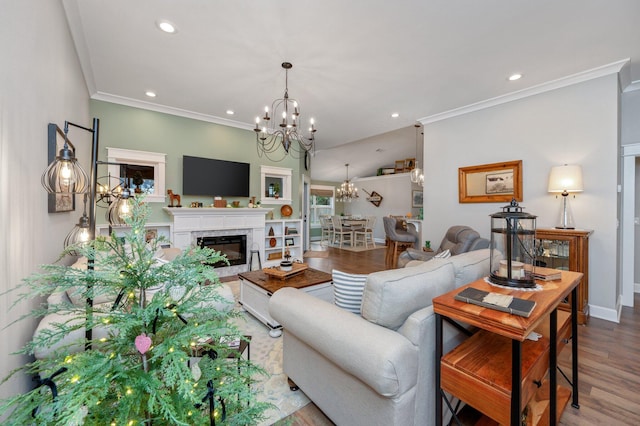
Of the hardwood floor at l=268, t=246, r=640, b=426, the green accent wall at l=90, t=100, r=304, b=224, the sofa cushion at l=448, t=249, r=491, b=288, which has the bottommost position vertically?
the hardwood floor at l=268, t=246, r=640, b=426

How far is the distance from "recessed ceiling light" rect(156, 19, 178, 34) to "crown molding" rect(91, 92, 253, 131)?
2.10 m

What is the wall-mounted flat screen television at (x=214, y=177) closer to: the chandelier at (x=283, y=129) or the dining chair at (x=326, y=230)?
the chandelier at (x=283, y=129)

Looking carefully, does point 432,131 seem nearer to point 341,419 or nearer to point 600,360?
point 600,360

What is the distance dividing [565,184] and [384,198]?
6.61 m

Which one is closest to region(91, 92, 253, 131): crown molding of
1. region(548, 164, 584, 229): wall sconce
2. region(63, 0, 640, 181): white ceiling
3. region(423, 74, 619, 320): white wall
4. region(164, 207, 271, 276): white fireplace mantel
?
region(63, 0, 640, 181): white ceiling

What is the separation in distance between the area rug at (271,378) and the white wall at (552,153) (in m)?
3.26

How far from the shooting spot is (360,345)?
4.04ft

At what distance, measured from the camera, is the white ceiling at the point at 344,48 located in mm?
2188

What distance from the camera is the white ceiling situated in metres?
2.19

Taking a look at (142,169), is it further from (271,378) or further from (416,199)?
(416,199)

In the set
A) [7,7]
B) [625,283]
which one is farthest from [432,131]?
[7,7]

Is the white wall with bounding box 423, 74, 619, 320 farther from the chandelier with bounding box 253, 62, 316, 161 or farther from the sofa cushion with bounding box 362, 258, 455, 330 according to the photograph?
the sofa cushion with bounding box 362, 258, 455, 330

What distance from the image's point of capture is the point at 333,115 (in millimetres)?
4605

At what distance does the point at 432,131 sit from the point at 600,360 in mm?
3568
